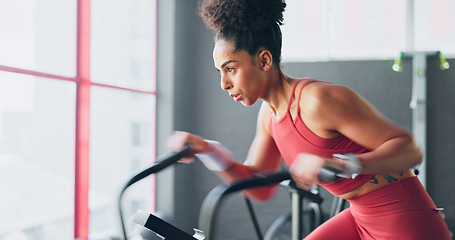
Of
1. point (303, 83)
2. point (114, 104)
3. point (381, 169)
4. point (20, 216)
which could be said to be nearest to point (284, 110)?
point (303, 83)

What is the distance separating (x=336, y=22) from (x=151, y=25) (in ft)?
5.72

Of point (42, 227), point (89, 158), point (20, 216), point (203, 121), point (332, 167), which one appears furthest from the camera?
point (203, 121)

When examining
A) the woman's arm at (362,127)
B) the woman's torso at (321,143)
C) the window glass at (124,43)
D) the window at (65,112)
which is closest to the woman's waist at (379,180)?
the woman's torso at (321,143)

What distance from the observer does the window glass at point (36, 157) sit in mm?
2195

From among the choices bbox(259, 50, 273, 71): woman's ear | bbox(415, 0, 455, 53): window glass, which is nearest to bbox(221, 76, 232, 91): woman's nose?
bbox(259, 50, 273, 71): woman's ear

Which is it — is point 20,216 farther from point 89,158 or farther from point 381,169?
point 381,169

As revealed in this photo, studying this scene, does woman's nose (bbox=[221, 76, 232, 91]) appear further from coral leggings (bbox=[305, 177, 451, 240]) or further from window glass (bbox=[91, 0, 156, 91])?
window glass (bbox=[91, 0, 156, 91])

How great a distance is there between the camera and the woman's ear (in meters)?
1.34

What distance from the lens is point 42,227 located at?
254cm

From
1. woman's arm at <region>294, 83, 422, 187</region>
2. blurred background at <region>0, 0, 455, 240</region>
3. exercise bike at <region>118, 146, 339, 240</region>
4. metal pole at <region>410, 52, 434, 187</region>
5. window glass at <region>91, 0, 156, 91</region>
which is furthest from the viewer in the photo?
metal pole at <region>410, 52, 434, 187</region>

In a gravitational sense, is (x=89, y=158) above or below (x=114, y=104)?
below

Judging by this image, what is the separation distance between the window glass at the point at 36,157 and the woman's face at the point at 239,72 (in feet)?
4.27

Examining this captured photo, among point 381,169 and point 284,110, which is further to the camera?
point 284,110

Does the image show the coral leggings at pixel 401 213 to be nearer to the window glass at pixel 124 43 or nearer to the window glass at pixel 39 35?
the window glass at pixel 39 35
